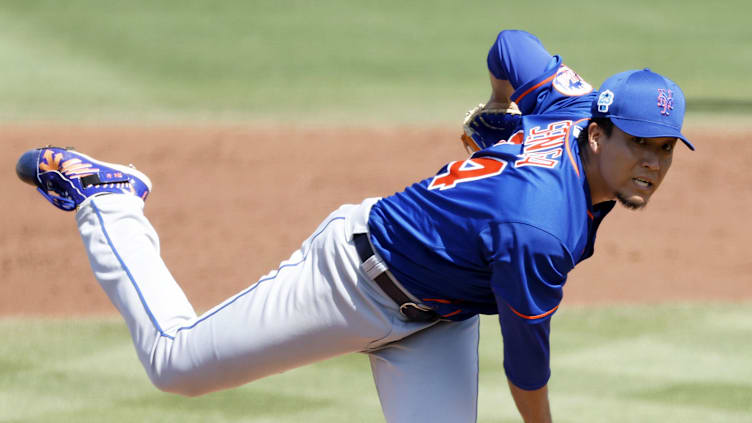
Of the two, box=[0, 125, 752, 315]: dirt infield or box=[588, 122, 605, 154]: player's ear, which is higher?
box=[588, 122, 605, 154]: player's ear

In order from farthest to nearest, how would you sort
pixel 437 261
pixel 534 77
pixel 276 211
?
pixel 276 211 < pixel 534 77 < pixel 437 261

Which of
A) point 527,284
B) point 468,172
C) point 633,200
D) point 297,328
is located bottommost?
point 297,328

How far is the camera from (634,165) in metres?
3.05

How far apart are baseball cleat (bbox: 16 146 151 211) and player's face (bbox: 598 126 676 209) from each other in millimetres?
1866

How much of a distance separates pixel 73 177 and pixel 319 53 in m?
11.2

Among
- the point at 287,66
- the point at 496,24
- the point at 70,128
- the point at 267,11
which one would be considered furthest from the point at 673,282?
the point at 267,11

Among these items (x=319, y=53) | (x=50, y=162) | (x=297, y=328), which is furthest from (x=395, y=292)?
(x=319, y=53)

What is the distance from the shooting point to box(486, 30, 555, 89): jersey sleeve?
12.8ft

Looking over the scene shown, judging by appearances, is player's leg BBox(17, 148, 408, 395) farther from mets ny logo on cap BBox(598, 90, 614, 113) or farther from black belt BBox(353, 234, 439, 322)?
mets ny logo on cap BBox(598, 90, 614, 113)

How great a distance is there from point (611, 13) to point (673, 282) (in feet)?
37.0

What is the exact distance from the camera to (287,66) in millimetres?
14367

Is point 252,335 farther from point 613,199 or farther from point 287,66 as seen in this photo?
point 287,66

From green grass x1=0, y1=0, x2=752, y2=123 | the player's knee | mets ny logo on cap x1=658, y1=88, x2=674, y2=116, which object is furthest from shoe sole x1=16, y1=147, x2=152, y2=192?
green grass x1=0, y1=0, x2=752, y2=123

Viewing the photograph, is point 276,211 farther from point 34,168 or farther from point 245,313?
point 245,313
